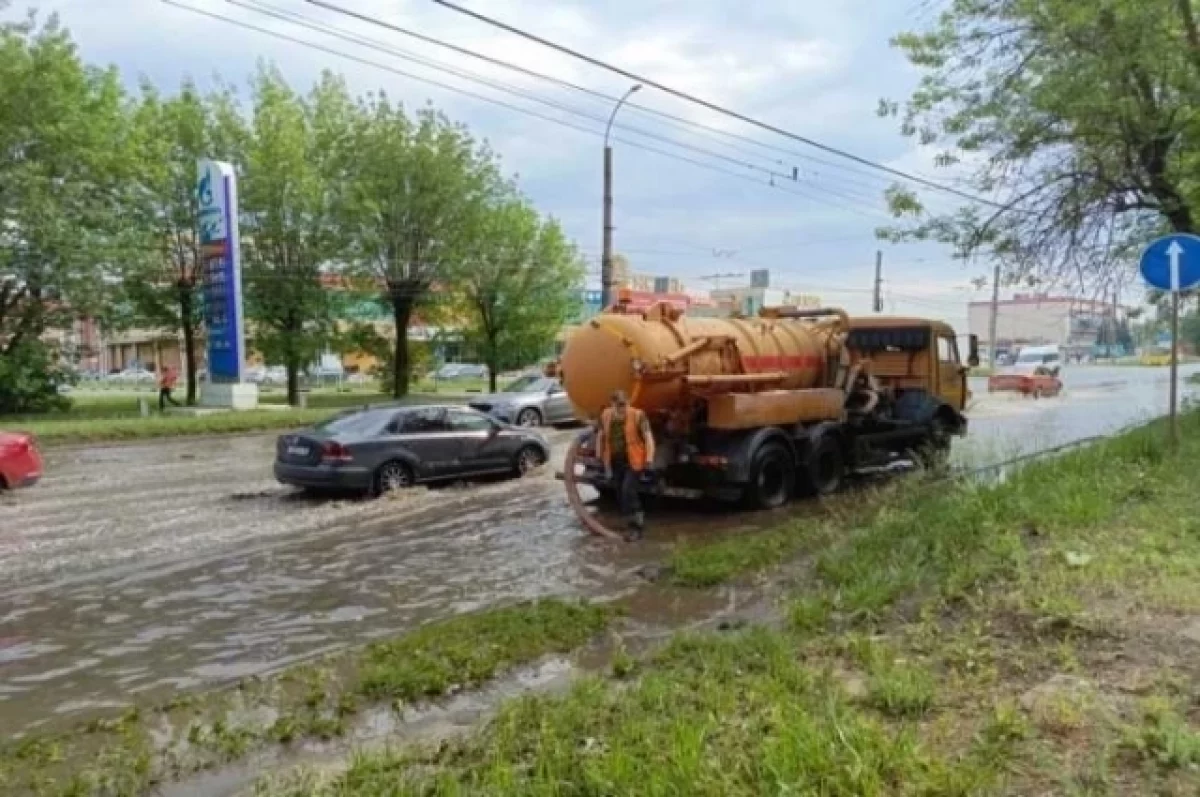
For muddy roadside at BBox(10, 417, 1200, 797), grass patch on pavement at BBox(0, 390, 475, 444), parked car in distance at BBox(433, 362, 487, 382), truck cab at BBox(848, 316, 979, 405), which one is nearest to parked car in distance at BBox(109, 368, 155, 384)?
parked car in distance at BBox(433, 362, 487, 382)

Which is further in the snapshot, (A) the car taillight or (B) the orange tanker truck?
(A) the car taillight

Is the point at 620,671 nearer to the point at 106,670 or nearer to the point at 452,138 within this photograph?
the point at 106,670

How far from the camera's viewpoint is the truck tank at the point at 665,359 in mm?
11102

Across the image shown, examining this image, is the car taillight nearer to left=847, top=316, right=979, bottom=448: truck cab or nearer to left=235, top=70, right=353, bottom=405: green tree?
left=847, top=316, right=979, bottom=448: truck cab

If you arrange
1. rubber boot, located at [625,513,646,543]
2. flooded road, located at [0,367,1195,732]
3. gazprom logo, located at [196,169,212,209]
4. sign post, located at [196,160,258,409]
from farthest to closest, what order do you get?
1. gazprom logo, located at [196,169,212,209]
2. sign post, located at [196,160,258,409]
3. rubber boot, located at [625,513,646,543]
4. flooded road, located at [0,367,1195,732]

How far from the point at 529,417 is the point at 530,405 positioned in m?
0.36

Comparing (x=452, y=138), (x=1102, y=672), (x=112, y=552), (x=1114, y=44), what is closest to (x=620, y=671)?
(x=1102, y=672)

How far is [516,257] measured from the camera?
128 ft

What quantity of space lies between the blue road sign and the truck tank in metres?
4.60

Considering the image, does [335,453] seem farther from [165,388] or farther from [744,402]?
[165,388]

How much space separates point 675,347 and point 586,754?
770 cm

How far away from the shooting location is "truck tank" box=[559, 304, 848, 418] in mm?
11102

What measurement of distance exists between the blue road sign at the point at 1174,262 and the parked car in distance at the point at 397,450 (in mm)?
9261

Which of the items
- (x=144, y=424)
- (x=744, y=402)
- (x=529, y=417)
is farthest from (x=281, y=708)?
(x=144, y=424)
